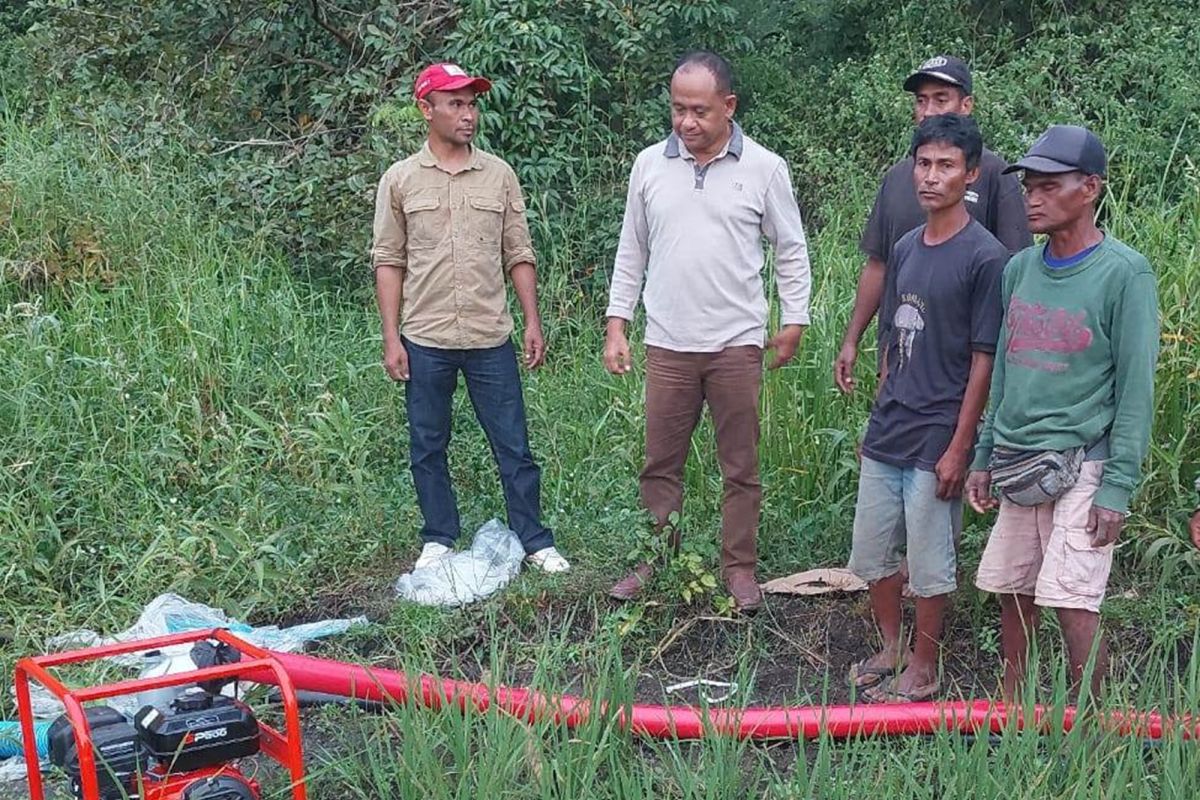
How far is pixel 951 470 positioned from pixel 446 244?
6.74ft

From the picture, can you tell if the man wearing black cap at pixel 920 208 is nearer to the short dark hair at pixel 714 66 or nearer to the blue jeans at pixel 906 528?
the blue jeans at pixel 906 528

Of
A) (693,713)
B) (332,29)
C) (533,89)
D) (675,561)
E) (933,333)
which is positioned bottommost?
(693,713)

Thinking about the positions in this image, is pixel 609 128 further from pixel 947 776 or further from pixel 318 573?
pixel 947 776

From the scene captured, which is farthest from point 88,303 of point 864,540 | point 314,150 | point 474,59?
point 864,540

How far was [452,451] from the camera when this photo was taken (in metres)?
6.34

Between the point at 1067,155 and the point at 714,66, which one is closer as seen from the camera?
the point at 1067,155

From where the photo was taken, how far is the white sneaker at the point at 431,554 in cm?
524

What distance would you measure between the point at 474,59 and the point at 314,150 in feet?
3.57

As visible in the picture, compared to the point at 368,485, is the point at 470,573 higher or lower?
lower

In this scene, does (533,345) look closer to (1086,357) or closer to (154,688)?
(1086,357)

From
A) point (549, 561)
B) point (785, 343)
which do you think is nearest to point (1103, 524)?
point (785, 343)

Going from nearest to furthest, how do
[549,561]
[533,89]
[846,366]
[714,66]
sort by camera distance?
[714,66]
[846,366]
[549,561]
[533,89]

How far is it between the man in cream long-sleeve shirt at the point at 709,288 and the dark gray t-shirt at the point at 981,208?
1.08ft

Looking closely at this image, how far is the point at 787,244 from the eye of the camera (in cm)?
477
